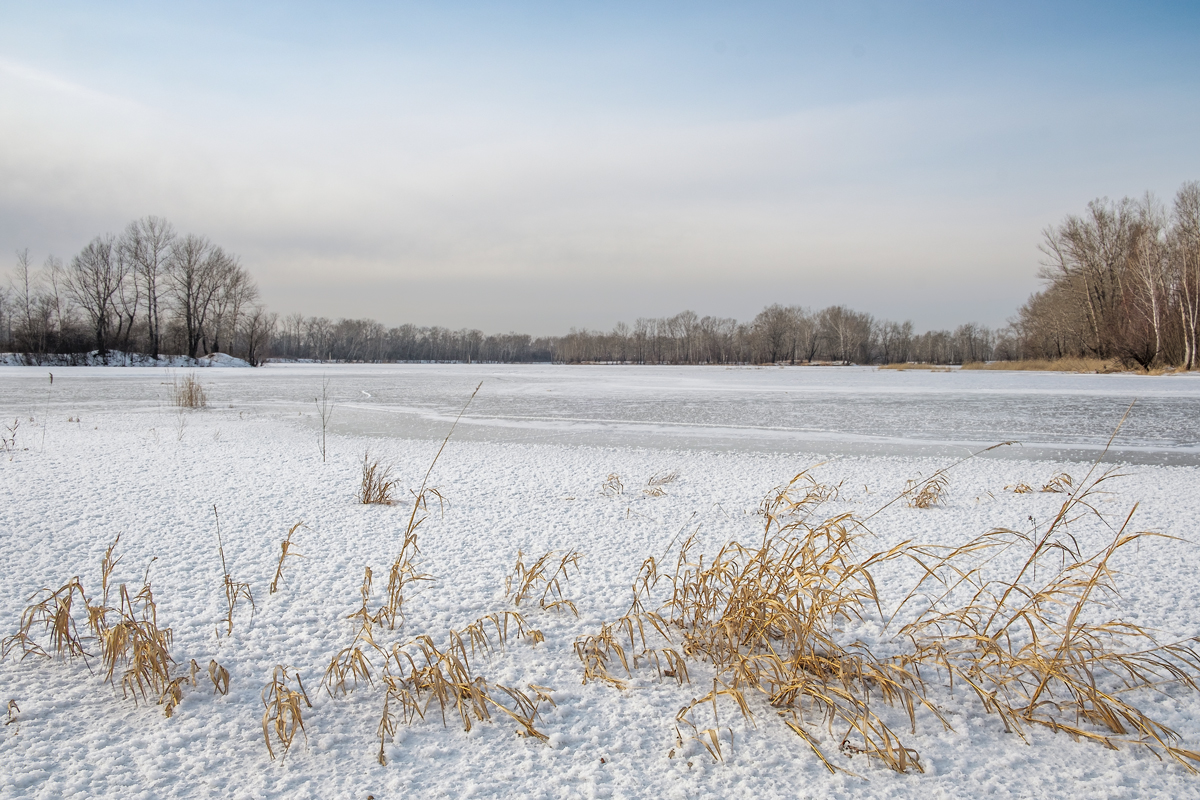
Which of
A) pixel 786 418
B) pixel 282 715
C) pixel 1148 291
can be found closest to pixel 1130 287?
pixel 1148 291

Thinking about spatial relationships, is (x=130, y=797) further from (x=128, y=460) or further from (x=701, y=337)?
(x=701, y=337)

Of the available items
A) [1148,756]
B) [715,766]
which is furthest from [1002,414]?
[715,766]

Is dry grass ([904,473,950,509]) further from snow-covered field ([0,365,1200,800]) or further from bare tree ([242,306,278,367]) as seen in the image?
bare tree ([242,306,278,367])

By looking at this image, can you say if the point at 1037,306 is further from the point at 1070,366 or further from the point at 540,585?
the point at 540,585

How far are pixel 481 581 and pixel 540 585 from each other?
33cm

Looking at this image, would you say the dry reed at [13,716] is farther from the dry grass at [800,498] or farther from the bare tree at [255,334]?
the bare tree at [255,334]

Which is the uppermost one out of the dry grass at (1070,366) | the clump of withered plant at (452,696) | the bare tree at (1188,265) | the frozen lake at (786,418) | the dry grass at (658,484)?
the bare tree at (1188,265)

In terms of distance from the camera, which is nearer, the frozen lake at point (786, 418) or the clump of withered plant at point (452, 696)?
the clump of withered plant at point (452, 696)

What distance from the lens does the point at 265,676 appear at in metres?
2.36

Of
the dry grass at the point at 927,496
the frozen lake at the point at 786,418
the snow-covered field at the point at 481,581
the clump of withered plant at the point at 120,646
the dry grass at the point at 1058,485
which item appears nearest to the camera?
the snow-covered field at the point at 481,581

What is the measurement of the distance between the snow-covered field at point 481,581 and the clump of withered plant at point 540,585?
8 centimetres

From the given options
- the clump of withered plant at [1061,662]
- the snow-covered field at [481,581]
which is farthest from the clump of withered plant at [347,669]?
the clump of withered plant at [1061,662]

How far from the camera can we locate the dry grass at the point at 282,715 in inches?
76.4

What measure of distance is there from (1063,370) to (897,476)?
127ft
